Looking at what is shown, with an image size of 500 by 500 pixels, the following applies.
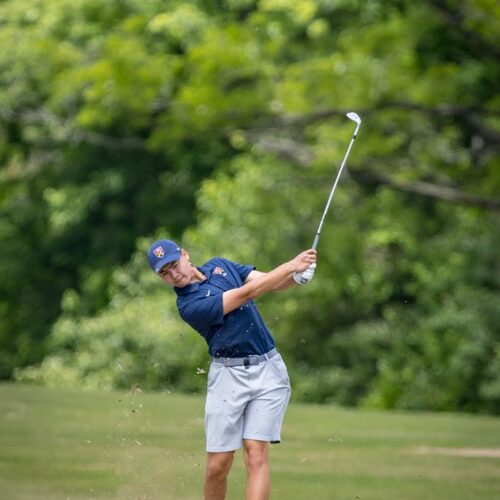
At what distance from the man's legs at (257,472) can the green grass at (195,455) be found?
2.49 metres

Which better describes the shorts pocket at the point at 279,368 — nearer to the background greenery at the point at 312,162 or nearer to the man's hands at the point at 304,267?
the man's hands at the point at 304,267

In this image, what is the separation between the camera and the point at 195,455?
1491cm

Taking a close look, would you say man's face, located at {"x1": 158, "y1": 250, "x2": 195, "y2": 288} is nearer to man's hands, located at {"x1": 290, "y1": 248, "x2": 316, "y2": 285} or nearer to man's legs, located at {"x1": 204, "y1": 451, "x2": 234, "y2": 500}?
man's hands, located at {"x1": 290, "y1": 248, "x2": 316, "y2": 285}

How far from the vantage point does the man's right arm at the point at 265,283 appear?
855cm

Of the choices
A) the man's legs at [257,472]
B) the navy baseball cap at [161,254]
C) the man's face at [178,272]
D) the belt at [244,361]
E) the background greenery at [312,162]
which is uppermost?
the navy baseball cap at [161,254]

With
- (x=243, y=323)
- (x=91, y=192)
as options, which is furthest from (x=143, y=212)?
(x=243, y=323)

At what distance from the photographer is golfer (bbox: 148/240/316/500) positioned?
28.6ft

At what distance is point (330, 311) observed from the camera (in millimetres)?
31203

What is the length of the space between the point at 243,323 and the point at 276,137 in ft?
81.9

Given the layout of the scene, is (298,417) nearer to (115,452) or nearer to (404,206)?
(115,452)

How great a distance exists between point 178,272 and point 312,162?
20.5 meters

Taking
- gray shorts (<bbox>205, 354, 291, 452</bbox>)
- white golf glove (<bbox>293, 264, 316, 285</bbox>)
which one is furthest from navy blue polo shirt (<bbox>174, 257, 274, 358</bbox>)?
white golf glove (<bbox>293, 264, 316, 285</bbox>)

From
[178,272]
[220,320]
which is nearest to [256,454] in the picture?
[220,320]

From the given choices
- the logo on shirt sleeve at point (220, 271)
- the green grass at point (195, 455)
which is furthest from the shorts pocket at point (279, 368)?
the green grass at point (195, 455)
